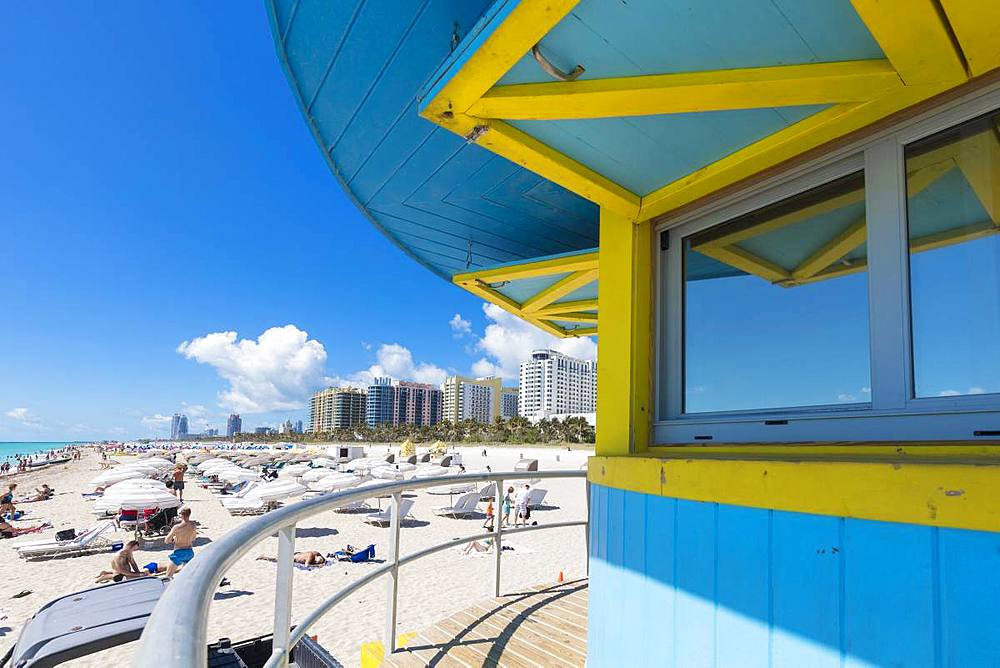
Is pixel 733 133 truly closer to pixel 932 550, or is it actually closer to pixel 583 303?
pixel 932 550

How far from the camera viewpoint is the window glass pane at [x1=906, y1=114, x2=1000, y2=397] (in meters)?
1.82

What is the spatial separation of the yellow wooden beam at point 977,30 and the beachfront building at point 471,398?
4615 inches

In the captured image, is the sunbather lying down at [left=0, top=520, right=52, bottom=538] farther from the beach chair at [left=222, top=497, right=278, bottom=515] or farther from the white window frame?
the white window frame

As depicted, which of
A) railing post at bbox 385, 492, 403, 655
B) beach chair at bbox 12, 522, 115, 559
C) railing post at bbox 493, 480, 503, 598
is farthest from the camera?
beach chair at bbox 12, 522, 115, 559

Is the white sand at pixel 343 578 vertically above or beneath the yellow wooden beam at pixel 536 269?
beneath

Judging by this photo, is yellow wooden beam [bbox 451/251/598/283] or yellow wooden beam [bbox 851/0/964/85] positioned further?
yellow wooden beam [bbox 451/251/598/283]

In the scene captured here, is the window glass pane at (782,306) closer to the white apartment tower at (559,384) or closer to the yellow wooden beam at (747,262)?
the yellow wooden beam at (747,262)

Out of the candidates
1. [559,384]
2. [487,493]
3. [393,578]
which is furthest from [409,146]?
[559,384]

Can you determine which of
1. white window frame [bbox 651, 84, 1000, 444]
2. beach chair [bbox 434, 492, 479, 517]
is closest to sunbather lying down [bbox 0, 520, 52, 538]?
beach chair [bbox 434, 492, 479, 517]

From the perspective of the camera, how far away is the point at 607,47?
6.13 ft

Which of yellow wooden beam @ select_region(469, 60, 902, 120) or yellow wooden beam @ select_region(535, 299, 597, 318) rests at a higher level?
yellow wooden beam @ select_region(469, 60, 902, 120)

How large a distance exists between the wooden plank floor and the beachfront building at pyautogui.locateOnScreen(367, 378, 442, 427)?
128m

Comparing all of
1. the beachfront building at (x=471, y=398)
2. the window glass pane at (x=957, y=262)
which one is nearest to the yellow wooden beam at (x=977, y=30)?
the window glass pane at (x=957, y=262)

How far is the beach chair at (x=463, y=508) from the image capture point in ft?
60.5
